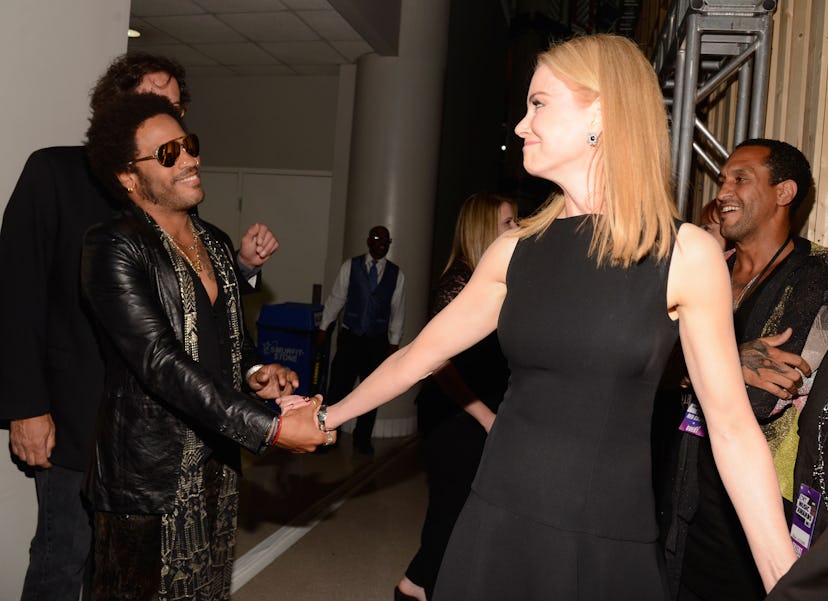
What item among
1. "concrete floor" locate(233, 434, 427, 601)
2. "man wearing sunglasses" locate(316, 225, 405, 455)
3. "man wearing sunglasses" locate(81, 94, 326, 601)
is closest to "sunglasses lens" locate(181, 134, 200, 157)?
"man wearing sunglasses" locate(81, 94, 326, 601)

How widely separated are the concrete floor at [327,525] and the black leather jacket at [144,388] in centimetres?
170

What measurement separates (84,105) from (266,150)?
5542 mm

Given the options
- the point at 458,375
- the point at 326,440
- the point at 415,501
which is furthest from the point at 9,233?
the point at 415,501

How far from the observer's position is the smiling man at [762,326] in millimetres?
1873

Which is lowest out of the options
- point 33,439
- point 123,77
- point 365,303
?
point 33,439

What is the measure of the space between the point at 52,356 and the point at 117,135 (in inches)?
27.6

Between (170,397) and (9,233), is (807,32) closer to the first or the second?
(170,397)

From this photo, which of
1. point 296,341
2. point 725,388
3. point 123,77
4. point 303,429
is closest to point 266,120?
point 296,341

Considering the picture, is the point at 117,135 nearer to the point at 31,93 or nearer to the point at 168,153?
the point at 168,153

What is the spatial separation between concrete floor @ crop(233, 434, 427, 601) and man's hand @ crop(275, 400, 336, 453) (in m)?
1.68

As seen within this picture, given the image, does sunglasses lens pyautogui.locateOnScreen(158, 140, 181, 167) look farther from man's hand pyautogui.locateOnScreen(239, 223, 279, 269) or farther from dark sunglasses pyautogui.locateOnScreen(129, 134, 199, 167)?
man's hand pyautogui.locateOnScreen(239, 223, 279, 269)

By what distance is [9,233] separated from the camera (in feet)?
6.53

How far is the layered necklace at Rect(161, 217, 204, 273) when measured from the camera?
1.91 metres

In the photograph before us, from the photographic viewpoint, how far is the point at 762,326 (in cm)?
208
